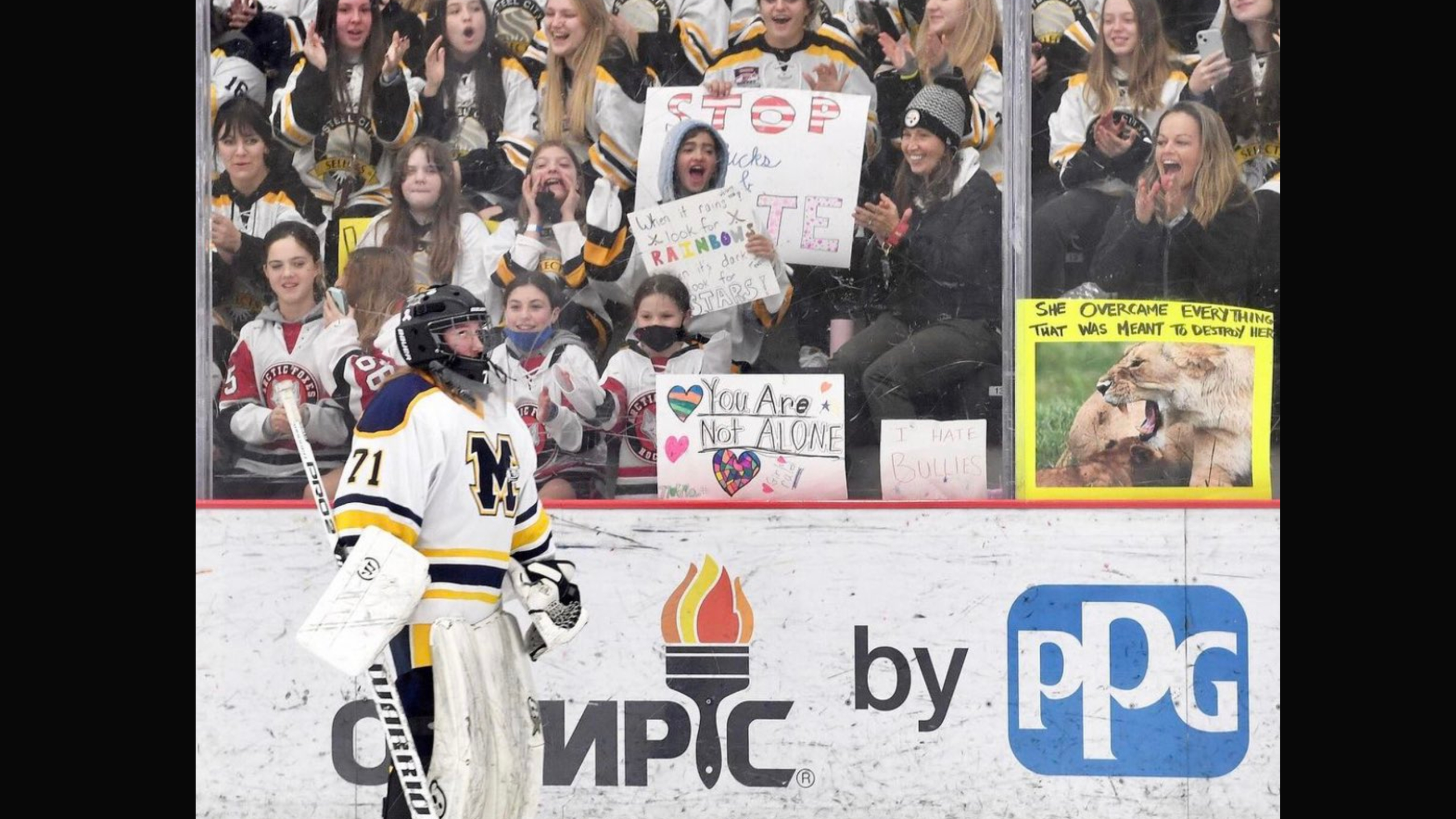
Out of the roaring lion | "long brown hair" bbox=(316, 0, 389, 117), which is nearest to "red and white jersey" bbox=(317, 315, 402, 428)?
"long brown hair" bbox=(316, 0, 389, 117)

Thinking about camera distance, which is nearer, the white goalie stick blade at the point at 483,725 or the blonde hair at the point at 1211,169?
the white goalie stick blade at the point at 483,725

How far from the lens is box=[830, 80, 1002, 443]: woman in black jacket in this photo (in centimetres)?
729

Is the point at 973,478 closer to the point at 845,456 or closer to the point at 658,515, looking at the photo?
the point at 845,456

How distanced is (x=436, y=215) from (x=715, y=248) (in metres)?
1.15

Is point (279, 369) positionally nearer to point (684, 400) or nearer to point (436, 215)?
point (436, 215)

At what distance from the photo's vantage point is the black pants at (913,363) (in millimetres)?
7297

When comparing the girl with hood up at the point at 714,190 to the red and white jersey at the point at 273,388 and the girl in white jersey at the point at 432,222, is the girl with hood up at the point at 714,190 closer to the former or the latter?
the girl in white jersey at the point at 432,222

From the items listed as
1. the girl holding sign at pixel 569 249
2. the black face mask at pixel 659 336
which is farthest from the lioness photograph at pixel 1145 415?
the girl holding sign at pixel 569 249

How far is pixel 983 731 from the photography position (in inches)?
279

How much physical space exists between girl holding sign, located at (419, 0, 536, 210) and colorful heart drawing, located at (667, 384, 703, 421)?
103cm

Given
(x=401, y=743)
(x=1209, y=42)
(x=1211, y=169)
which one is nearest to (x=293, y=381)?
(x=401, y=743)

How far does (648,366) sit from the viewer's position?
7.36 metres

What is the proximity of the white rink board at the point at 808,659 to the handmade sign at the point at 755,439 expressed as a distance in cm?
18

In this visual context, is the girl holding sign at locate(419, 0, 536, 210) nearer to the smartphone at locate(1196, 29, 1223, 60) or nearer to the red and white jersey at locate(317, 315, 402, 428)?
the red and white jersey at locate(317, 315, 402, 428)
